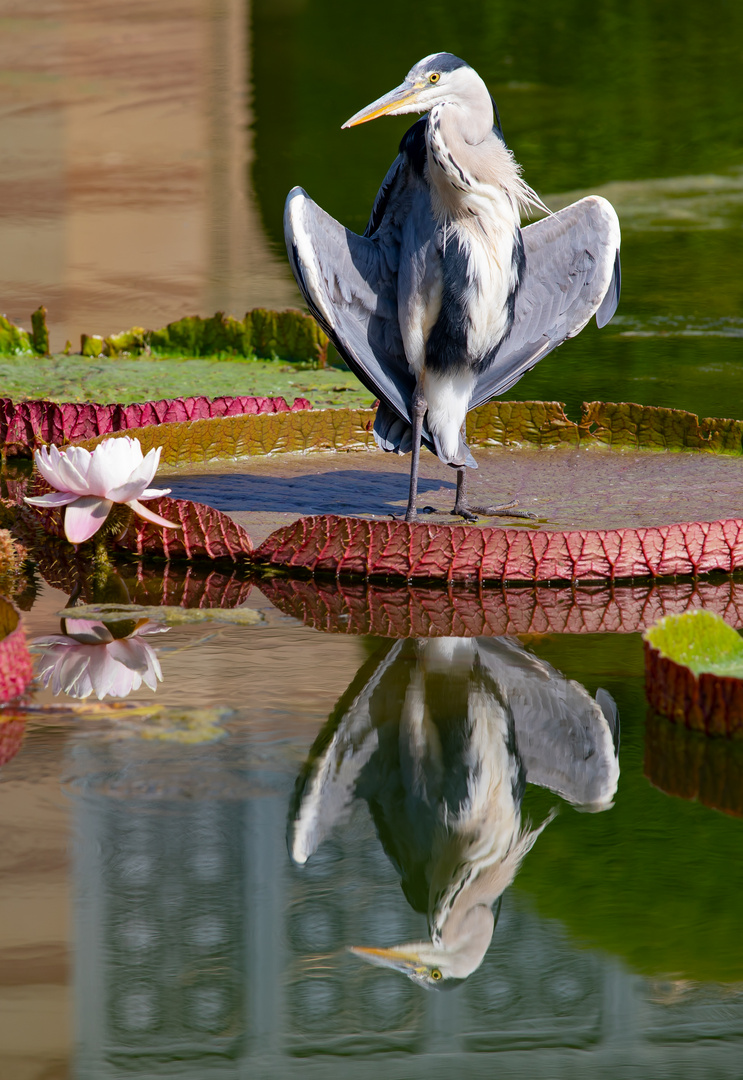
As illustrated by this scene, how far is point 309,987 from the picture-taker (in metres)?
1.78

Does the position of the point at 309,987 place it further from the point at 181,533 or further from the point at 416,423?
the point at 416,423

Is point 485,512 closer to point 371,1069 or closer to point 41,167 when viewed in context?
point 371,1069

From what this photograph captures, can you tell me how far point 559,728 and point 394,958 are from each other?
0.75 meters

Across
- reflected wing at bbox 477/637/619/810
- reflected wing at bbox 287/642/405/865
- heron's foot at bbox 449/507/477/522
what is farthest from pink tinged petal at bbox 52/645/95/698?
heron's foot at bbox 449/507/477/522

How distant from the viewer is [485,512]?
373 centimetres

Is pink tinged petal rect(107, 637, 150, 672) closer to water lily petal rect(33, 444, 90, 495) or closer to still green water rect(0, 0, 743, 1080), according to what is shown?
still green water rect(0, 0, 743, 1080)

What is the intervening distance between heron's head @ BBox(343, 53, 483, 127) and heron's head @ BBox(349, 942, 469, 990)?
209 centimetres

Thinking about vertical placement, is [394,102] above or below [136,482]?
above

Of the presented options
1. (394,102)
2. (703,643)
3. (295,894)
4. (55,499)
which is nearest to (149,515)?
(55,499)

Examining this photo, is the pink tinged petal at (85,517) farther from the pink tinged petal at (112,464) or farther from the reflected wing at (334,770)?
the reflected wing at (334,770)

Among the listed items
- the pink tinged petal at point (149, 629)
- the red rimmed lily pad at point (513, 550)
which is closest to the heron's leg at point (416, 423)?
the red rimmed lily pad at point (513, 550)

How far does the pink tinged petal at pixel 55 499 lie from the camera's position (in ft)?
10.7

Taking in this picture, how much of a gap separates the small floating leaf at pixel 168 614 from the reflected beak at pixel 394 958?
1266 mm

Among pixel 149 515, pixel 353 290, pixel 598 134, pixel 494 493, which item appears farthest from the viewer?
pixel 598 134
